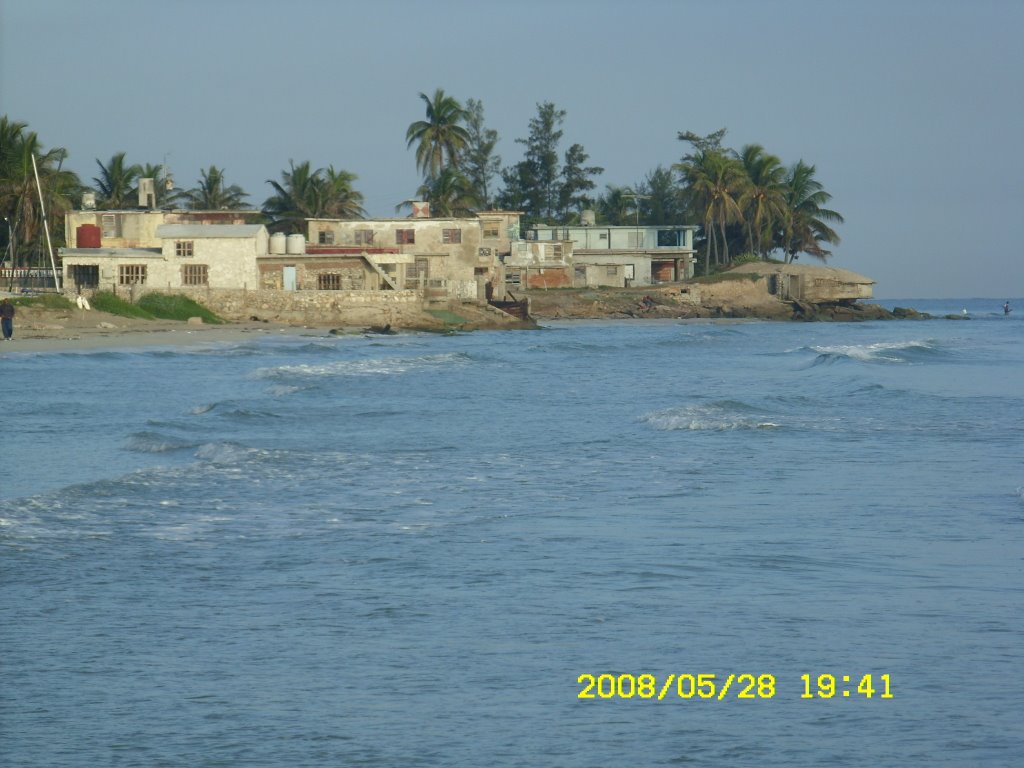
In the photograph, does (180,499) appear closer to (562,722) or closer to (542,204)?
(562,722)

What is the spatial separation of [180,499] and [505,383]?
1862 centimetres

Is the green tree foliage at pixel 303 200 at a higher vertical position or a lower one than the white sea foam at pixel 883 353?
higher

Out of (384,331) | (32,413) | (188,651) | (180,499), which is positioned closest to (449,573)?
(188,651)

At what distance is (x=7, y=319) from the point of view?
41.6 metres

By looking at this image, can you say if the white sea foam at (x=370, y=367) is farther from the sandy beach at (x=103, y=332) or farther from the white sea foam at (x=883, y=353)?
the white sea foam at (x=883, y=353)

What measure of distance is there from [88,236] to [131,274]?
3.61 m

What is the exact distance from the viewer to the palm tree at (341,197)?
75.3 meters

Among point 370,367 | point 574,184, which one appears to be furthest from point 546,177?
point 370,367

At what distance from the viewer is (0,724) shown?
273 inches

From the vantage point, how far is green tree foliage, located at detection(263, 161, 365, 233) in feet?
244

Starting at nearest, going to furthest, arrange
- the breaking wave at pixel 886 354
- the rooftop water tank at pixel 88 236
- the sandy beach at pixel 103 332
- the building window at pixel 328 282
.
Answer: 1. the sandy beach at pixel 103 332
2. the breaking wave at pixel 886 354
3. the rooftop water tank at pixel 88 236
4. the building window at pixel 328 282
